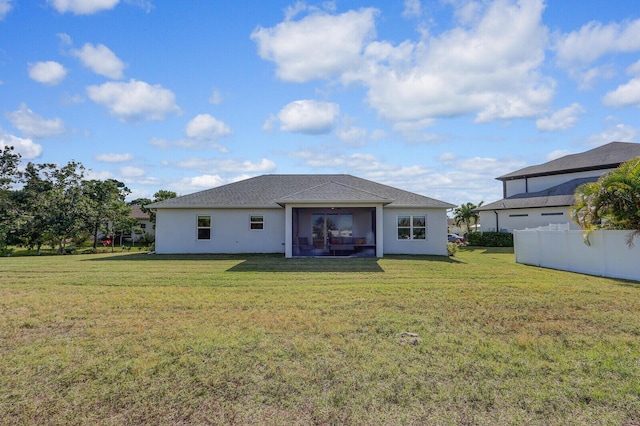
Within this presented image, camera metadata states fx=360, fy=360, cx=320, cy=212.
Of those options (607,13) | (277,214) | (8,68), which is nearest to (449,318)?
(607,13)

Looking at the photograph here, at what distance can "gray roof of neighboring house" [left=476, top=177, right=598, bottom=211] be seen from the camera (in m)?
29.0

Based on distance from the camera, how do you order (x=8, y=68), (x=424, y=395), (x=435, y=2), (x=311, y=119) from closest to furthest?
(x=424, y=395) → (x=435, y=2) → (x=8, y=68) → (x=311, y=119)

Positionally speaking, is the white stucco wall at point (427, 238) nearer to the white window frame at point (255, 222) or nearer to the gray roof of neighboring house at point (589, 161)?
the white window frame at point (255, 222)

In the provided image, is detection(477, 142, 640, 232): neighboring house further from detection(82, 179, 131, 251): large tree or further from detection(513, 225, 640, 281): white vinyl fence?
detection(82, 179, 131, 251): large tree

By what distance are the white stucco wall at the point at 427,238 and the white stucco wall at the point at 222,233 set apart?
6075 mm

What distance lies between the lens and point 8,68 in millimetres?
13477

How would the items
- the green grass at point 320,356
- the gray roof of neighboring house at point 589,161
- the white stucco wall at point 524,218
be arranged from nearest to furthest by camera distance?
1. the green grass at point 320,356
2. the white stucco wall at point 524,218
3. the gray roof of neighboring house at point 589,161

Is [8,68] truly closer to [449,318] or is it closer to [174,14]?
[174,14]

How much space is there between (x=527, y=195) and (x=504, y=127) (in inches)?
737

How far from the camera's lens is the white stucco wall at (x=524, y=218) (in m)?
28.5

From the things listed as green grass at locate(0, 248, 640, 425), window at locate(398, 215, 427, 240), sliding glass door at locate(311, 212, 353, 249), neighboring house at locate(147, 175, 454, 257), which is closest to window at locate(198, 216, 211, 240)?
neighboring house at locate(147, 175, 454, 257)

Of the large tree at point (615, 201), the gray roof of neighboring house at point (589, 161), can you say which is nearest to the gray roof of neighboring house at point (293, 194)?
the large tree at point (615, 201)

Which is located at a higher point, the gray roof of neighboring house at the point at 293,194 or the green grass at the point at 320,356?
the gray roof of neighboring house at the point at 293,194

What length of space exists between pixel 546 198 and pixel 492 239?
6023mm
